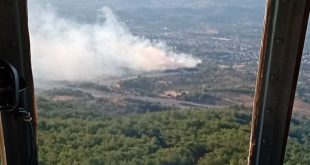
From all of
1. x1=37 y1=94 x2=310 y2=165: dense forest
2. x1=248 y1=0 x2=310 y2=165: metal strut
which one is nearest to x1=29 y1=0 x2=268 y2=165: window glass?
x1=37 y1=94 x2=310 y2=165: dense forest

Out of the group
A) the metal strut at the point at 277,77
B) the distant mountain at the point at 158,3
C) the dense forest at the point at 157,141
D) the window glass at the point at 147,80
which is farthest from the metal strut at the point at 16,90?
the distant mountain at the point at 158,3

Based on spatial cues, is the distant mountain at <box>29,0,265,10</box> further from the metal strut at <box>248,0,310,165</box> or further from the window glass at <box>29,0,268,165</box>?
the metal strut at <box>248,0,310,165</box>

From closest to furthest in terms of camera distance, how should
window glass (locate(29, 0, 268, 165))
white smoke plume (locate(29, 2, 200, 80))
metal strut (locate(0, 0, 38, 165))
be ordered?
metal strut (locate(0, 0, 38, 165)) < window glass (locate(29, 0, 268, 165)) < white smoke plume (locate(29, 2, 200, 80))

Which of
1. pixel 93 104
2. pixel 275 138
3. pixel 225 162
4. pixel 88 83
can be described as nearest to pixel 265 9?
pixel 275 138

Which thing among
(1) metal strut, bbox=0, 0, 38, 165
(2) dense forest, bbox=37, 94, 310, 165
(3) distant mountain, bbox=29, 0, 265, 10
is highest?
(3) distant mountain, bbox=29, 0, 265, 10

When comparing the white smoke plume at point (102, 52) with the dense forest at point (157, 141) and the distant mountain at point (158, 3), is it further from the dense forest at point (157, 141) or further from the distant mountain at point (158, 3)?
the dense forest at point (157, 141)

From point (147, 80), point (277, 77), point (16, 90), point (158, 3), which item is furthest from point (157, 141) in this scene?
point (147, 80)
